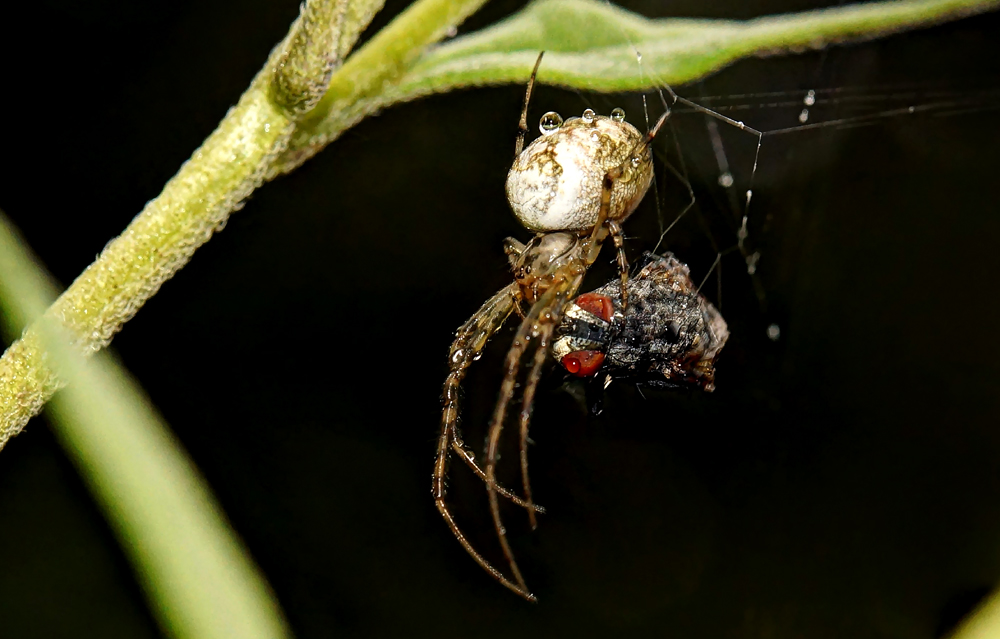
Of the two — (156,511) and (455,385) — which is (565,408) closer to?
(455,385)

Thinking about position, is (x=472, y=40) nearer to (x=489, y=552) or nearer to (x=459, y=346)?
(x=459, y=346)

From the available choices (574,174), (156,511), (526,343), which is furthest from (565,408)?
(156,511)

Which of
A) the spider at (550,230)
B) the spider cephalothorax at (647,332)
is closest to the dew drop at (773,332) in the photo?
the spider cephalothorax at (647,332)

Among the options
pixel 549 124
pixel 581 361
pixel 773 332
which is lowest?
pixel 773 332

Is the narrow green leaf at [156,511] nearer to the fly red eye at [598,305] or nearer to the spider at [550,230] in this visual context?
the spider at [550,230]

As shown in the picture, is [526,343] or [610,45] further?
[526,343]
